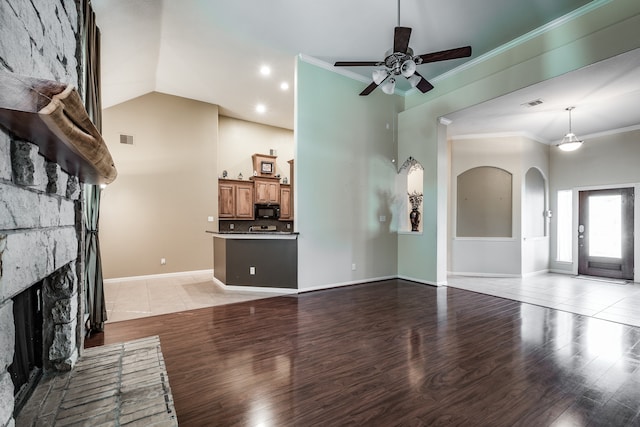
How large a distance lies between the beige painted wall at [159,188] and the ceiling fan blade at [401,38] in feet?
16.8

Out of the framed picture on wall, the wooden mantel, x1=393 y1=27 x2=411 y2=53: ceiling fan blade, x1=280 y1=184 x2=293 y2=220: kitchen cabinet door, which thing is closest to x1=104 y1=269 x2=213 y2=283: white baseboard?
x1=280 y1=184 x2=293 y2=220: kitchen cabinet door

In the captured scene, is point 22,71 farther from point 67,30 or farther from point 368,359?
point 368,359

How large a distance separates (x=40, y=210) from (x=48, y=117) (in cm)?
82

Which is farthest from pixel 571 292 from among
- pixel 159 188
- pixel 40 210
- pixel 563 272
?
pixel 159 188

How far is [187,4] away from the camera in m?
3.59

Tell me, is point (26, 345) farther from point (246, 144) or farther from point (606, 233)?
point (606, 233)

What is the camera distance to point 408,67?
3.11 metres

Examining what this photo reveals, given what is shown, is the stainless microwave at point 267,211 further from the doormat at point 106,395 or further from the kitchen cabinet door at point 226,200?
the doormat at point 106,395

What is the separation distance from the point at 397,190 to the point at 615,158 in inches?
197

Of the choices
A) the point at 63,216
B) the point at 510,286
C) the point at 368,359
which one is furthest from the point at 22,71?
the point at 510,286

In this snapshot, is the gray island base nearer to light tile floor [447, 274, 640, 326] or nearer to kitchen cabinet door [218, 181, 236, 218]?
kitchen cabinet door [218, 181, 236, 218]

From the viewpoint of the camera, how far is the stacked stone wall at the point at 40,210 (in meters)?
1.01

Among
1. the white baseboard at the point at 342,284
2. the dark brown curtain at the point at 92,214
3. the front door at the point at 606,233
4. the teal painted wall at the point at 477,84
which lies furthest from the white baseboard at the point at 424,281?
the dark brown curtain at the point at 92,214

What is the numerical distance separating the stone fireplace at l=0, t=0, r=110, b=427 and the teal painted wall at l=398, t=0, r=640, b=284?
492 centimetres
